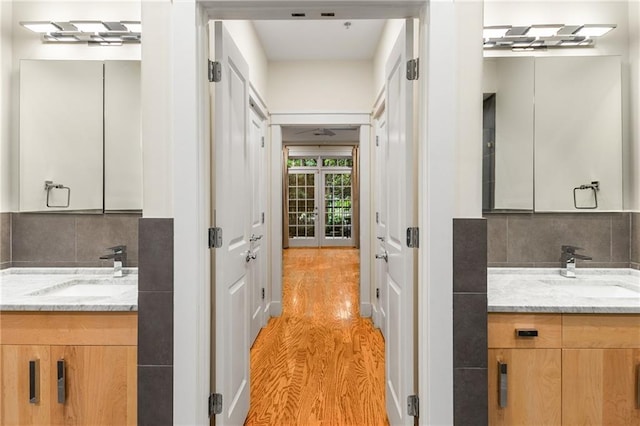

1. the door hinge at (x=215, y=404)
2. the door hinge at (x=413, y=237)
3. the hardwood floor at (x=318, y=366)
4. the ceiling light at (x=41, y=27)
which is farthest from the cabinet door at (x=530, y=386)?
the ceiling light at (x=41, y=27)

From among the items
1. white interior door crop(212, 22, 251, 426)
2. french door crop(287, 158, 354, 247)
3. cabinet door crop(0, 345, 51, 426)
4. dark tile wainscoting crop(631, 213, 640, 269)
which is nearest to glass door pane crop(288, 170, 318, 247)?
french door crop(287, 158, 354, 247)

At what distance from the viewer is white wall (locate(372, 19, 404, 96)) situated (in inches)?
115

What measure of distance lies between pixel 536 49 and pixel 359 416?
2.39 m

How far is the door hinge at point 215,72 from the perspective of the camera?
5.52ft

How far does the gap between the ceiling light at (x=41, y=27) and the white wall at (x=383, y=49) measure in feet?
7.34

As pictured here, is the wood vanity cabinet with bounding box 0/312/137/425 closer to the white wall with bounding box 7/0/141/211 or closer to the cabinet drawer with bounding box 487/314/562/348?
the white wall with bounding box 7/0/141/211

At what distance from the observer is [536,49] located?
216cm

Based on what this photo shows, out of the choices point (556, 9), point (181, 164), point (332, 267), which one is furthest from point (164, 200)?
point (332, 267)

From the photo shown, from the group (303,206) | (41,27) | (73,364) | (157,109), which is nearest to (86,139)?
(41,27)

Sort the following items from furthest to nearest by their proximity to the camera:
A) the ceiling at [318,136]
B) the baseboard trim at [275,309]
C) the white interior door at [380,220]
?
1. the ceiling at [318,136]
2. the baseboard trim at [275,309]
3. the white interior door at [380,220]

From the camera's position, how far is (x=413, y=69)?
1.68m

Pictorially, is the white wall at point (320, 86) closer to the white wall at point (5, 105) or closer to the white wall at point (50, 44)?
the white wall at point (50, 44)

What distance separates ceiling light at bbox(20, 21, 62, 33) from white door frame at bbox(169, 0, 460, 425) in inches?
43.7

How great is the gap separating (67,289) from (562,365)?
8.00 feet
